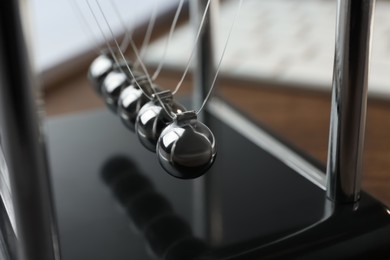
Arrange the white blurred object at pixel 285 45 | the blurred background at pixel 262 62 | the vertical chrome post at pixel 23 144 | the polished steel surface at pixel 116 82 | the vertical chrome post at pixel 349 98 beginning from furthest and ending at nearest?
1. the white blurred object at pixel 285 45
2. the blurred background at pixel 262 62
3. the polished steel surface at pixel 116 82
4. the vertical chrome post at pixel 349 98
5. the vertical chrome post at pixel 23 144

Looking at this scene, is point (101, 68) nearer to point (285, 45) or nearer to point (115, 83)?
point (115, 83)

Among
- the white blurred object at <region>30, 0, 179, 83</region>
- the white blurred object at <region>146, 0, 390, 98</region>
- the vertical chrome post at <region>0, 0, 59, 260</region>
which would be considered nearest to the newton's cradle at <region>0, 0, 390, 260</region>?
the vertical chrome post at <region>0, 0, 59, 260</region>

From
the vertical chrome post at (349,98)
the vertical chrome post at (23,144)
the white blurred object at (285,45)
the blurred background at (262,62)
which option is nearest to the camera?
the vertical chrome post at (23,144)

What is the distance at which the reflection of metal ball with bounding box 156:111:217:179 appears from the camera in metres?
0.43

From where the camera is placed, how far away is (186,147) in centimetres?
43

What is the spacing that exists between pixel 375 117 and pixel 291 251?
0.43 metres

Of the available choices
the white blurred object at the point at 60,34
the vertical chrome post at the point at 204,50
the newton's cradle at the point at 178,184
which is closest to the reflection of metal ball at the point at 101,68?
the newton's cradle at the point at 178,184

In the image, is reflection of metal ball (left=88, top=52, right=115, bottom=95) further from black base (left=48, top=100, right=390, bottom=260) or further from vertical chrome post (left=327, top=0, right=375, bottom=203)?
vertical chrome post (left=327, top=0, right=375, bottom=203)

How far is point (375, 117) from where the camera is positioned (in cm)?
84

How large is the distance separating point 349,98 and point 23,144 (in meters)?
0.23

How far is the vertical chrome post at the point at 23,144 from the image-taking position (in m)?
0.33

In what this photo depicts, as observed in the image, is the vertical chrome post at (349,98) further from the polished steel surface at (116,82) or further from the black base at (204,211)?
the polished steel surface at (116,82)

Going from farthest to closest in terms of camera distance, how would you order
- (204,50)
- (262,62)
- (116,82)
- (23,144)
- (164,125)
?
(262,62), (204,50), (116,82), (164,125), (23,144)

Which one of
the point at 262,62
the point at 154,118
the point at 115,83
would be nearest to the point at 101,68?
the point at 115,83
